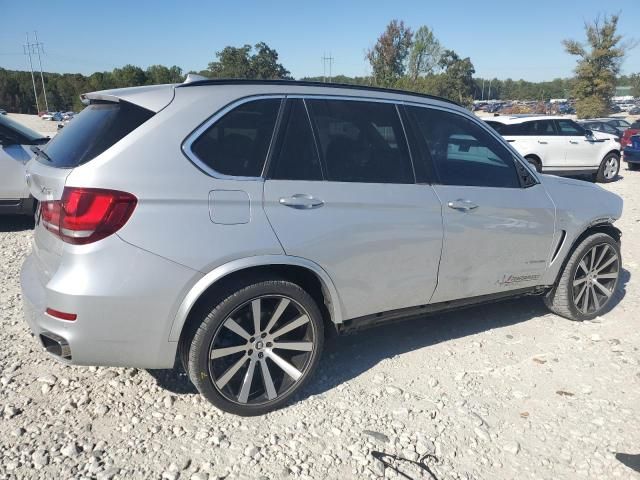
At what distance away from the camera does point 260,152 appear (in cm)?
276

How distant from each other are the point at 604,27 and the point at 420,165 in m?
41.3

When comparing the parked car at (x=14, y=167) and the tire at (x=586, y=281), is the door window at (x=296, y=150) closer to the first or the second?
the tire at (x=586, y=281)

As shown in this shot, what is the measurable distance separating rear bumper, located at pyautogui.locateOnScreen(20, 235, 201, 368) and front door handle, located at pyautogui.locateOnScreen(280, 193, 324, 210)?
0.61m

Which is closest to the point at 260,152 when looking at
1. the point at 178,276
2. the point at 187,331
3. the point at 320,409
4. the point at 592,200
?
the point at 178,276

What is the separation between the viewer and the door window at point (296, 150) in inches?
110

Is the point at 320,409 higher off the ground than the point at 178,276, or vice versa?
the point at 178,276

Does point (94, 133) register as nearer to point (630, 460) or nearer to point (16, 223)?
point (630, 460)

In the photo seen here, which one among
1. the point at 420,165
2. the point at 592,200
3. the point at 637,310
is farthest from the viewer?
the point at 637,310

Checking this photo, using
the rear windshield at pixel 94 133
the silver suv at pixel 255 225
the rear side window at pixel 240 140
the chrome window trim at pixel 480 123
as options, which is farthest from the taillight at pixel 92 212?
the chrome window trim at pixel 480 123

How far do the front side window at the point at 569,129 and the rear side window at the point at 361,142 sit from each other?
10715 millimetres

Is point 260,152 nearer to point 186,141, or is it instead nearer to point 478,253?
point 186,141

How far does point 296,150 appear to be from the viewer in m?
2.86

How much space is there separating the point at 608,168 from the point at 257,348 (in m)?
13.1

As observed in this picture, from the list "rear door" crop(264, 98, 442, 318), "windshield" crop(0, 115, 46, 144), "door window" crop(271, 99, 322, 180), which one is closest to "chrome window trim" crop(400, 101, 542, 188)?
"rear door" crop(264, 98, 442, 318)
